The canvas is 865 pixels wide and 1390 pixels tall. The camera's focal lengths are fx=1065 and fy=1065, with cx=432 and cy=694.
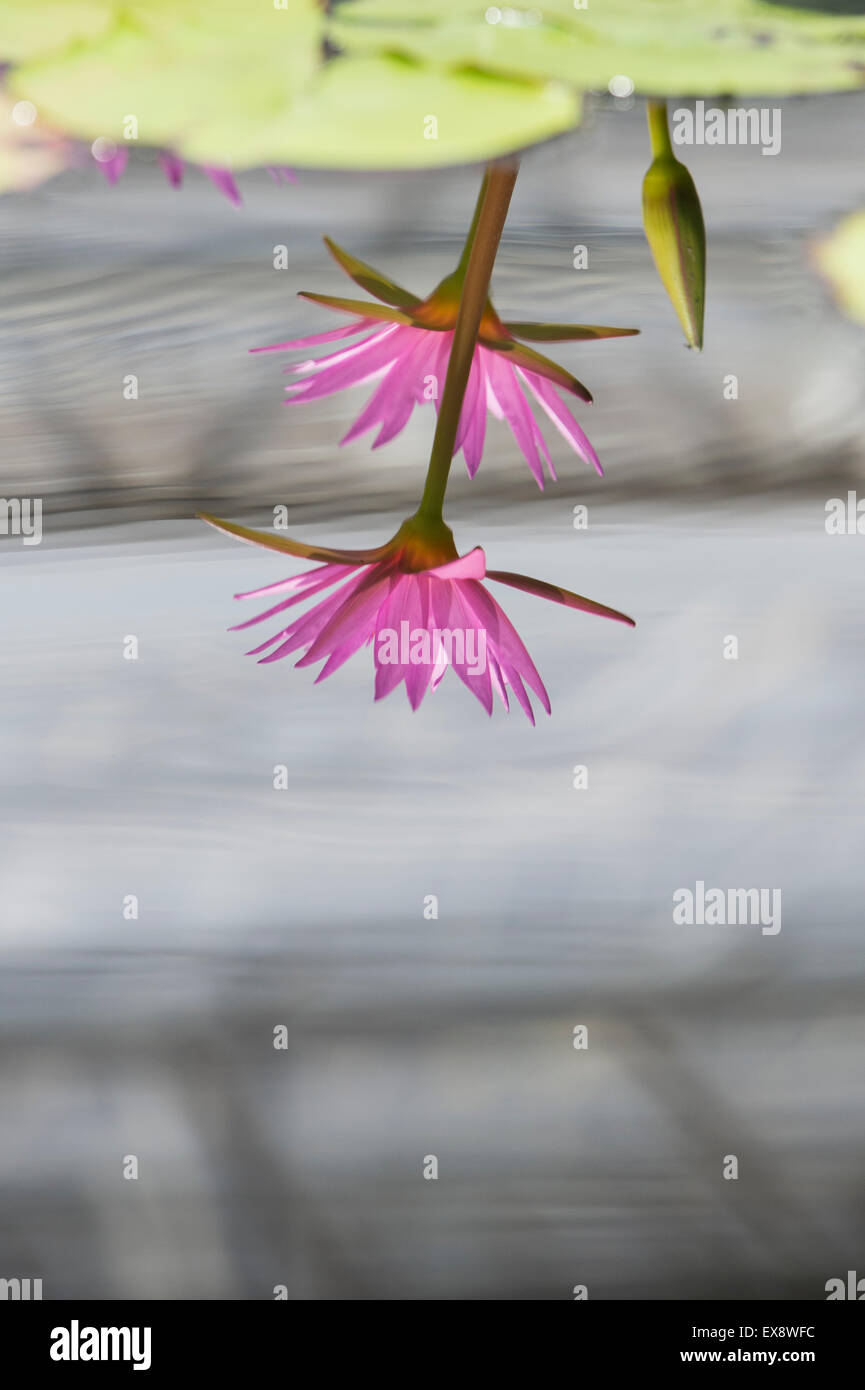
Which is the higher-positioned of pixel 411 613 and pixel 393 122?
pixel 393 122

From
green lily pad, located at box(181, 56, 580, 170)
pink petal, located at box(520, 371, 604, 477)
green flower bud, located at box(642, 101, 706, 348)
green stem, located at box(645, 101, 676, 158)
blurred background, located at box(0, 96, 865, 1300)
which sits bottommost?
blurred background, located at box(0, 96, 865, 1300)

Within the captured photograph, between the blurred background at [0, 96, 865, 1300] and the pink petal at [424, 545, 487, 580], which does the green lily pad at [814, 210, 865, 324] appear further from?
the pink petal at [424, 545, 487, 580]

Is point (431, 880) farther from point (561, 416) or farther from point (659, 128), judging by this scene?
point (659, 128)

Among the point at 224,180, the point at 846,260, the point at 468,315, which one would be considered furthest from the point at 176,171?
the point at 846,260

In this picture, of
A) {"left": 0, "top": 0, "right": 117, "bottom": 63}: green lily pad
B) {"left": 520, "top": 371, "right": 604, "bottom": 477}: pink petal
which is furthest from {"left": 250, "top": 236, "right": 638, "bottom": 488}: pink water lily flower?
{"left": 0, "top": 0, "right": 117, "bottom": 63}: green lily pad

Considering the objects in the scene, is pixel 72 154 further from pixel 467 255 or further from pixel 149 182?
pixel 467 255

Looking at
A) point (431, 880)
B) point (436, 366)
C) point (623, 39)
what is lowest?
point (431, 880)

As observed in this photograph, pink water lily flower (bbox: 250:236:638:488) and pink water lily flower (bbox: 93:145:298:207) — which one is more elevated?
pink water lily flower (bbox: 93:145:298:207)
